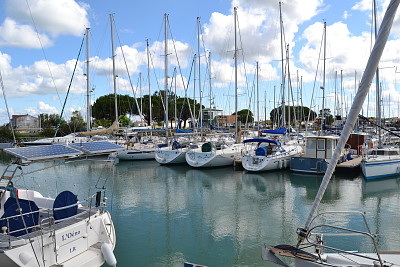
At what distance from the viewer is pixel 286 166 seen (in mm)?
28750

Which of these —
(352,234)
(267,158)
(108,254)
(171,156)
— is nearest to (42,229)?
(108,254)

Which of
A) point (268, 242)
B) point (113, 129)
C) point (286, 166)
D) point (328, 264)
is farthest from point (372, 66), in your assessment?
point (113, 129)

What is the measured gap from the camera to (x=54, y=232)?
7.59 metres

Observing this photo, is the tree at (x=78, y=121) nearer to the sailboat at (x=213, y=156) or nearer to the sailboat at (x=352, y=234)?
the sailboat at (x=213, y=156)

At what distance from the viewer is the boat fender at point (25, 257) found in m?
6.98

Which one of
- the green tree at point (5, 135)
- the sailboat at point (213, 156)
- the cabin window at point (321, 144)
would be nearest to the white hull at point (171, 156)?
the sailboat at point (213, 156)

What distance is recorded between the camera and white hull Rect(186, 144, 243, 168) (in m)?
29.7

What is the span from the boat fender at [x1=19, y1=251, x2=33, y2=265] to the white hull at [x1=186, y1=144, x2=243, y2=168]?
22.9 metres

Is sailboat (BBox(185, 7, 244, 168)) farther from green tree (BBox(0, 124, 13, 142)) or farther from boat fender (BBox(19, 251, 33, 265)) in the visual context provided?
green tree (BBox(0, 124, 13, 142))

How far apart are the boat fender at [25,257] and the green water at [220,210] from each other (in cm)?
336

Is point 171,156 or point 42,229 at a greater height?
point 42,229

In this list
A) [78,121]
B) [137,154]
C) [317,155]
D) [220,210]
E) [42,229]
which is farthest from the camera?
[78,121]

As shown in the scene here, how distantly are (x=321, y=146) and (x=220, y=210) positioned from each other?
13.3 metres

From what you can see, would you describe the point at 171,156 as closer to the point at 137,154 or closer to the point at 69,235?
the point at 137,154
